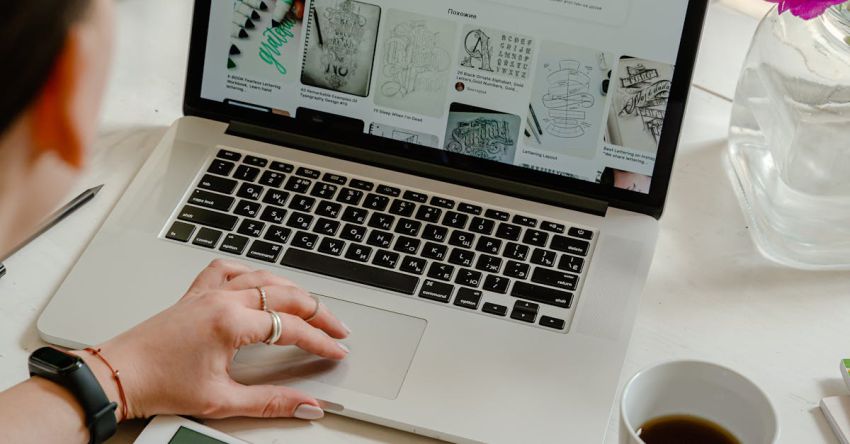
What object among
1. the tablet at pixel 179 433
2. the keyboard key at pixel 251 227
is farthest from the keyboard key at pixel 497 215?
the tablet at pixel 179 433

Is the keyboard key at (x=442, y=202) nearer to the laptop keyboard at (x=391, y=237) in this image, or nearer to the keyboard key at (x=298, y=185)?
the laptop keyboard at (x=391, y=237)

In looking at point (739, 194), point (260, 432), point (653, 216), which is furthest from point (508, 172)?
point (260, 432)

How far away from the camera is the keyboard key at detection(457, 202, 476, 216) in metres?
0.95

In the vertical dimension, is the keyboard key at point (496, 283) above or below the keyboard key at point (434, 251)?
below

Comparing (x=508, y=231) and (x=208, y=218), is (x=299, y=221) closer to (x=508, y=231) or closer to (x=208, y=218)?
(x=208, y=218)

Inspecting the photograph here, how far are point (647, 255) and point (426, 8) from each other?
1.02 ft

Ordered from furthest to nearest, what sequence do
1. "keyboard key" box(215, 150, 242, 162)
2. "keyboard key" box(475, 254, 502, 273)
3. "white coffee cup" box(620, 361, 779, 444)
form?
"keyboard key" box(215, 150, 242, 162)
"keyboard key" box(475, 254, 502, 273)
"white coffee cup" box(620, 361, 779, 444)

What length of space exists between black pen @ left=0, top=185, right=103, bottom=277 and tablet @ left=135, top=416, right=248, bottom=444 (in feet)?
0.79

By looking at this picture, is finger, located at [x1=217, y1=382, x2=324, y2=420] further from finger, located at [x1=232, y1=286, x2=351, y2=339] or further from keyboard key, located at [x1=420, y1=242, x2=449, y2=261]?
keyboard key, located at [x1=420, y1=242, x2=449, y2=261]

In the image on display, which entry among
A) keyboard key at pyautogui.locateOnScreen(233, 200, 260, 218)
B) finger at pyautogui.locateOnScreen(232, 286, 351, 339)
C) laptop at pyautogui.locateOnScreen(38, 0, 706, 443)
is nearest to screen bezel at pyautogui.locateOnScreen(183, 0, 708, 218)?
laptop at pyautogui.locateOnScreen(38, 0, 706, 443)

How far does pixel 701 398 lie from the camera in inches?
27.8

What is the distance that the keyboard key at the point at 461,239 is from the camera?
0.92m

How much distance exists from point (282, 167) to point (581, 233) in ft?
0.98

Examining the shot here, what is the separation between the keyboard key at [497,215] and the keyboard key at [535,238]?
3cm
